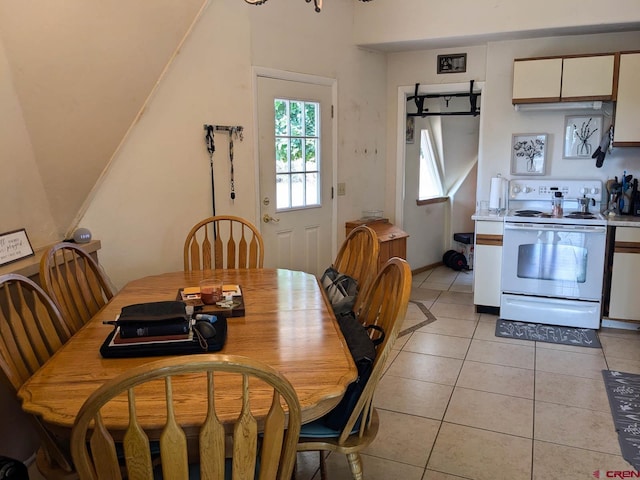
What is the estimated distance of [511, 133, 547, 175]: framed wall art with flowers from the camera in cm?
442

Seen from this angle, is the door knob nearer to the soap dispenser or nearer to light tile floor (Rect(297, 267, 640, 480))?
light tile floor (Rect(297, 267, 640, 480))

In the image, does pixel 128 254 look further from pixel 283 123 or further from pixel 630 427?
pixel 630 427

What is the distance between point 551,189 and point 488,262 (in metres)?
0.87

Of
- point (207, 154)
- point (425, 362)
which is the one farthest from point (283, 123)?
point (425, 362)

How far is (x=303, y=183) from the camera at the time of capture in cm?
421

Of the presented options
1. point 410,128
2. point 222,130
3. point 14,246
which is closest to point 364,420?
point 14,246

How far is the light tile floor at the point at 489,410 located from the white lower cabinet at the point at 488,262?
0.29 metres

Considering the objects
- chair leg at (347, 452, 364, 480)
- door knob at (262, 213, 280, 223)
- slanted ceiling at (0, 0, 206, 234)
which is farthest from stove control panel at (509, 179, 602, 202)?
chair leg at (347, 452, 364, 480)

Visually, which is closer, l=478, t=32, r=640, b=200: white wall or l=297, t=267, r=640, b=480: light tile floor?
l=297, t=267, r=640, b=480: light tile floor

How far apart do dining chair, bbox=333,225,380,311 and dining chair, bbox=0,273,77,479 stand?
1.24m

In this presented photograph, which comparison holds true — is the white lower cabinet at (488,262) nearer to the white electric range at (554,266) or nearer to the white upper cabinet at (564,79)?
the white electric range at (554,266)

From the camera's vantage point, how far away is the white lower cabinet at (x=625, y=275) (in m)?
3.70

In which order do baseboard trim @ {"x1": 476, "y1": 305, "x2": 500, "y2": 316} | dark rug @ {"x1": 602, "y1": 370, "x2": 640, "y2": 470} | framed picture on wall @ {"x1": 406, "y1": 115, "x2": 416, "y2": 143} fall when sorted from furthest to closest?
framed picture on wall @ {"x1": 406, "y1": 115, "x2": 416, "y2": 143} < baseboard trim @ {"x1": 476, "y1": 305, "x2": 500, "y2": 316} < dark rug @ {"x1": 602, "y1": 370, "x2": 640, "y2": 470}

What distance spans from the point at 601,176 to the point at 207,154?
321 centimetres
